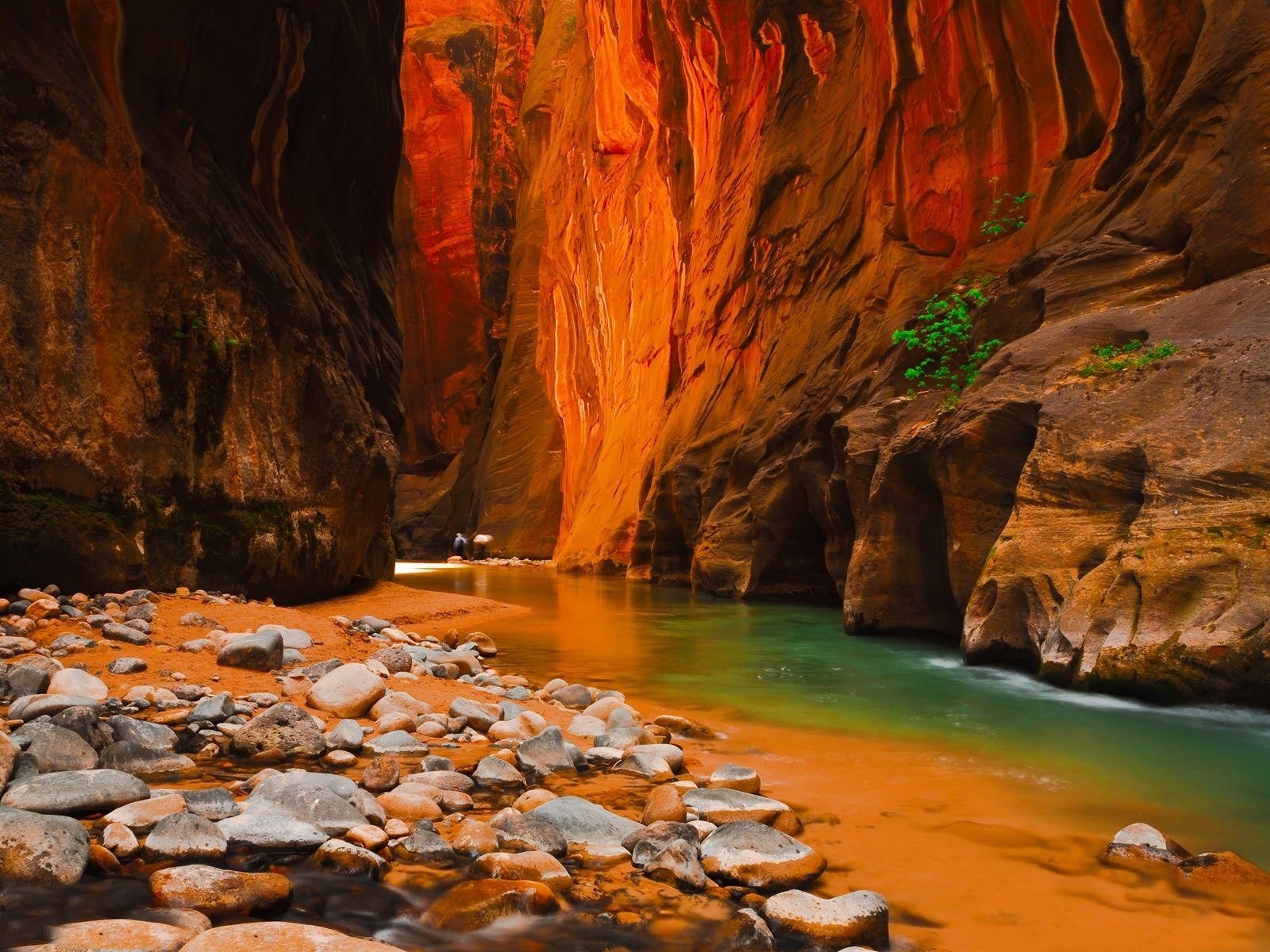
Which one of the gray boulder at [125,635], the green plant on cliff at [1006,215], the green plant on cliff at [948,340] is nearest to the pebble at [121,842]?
the gray boulder at [125,635]

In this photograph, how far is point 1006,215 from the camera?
11258 mm

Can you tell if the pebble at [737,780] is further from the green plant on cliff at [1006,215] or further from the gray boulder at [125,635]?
the green plant on cliff at [1006,215]

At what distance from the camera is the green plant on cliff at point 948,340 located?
948 cm

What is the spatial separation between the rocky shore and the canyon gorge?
2.85m

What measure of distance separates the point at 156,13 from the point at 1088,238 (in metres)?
8.44

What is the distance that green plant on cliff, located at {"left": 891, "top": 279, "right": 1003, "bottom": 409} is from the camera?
948 centimetres

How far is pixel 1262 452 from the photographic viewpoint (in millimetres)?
4836

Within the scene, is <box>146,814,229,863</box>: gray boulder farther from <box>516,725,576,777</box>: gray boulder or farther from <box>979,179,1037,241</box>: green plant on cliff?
<box>979,179,1037,241</box>: green plant on cliff

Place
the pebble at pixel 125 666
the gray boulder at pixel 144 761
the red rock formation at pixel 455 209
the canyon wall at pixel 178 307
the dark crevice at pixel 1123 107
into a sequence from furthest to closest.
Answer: the red rock formation at pixel 455 209, the dark crevice at pixel 1123 107, the canyon wall at pixel 178 307, the pebble at pixel 125 666, the gray boulder at pixel 144 761

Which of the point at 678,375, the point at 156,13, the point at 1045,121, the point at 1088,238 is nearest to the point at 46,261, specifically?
the point at 156,13

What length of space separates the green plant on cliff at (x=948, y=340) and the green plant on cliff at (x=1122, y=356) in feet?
8.39

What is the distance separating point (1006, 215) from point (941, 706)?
8315 mm

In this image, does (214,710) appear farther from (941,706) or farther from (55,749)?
(941,706)

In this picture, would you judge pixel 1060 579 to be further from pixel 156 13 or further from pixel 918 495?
pixel 156 13
